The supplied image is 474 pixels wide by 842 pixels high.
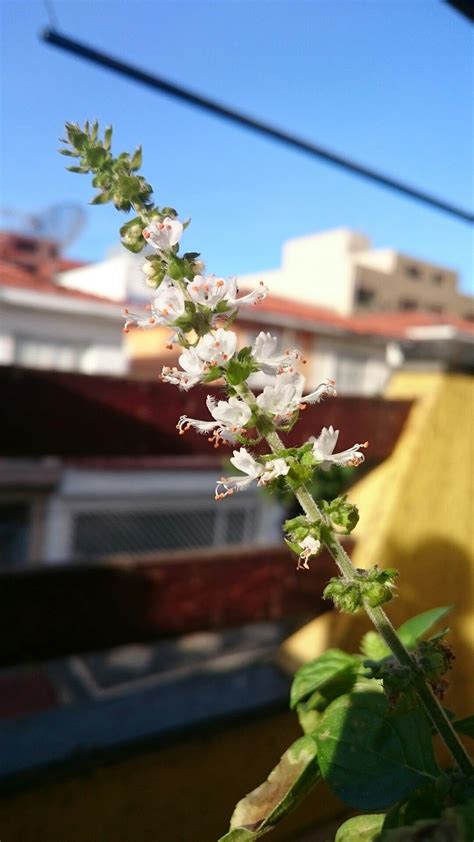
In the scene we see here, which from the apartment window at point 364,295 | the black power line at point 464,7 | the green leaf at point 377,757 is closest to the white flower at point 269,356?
the green leaf at point 377,757

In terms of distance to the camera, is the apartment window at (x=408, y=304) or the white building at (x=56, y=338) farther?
the apartment window at (x=408, y=304)

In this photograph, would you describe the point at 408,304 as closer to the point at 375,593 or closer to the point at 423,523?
the point at 423,523

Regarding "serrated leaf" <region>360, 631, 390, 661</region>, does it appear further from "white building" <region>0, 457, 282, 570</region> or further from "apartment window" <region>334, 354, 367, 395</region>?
"apartment window" <region>334, 354, 367, 395</region>

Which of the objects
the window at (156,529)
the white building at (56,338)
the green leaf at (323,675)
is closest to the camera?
the green leaf at (323,675)

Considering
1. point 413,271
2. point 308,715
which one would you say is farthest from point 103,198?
point 413,271

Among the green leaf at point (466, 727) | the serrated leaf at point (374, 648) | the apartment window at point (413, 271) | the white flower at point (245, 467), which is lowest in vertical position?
the serrated leaf at point (374, 648)

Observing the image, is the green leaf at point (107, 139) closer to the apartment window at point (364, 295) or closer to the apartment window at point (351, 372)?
the apartment window at point (351, 372)

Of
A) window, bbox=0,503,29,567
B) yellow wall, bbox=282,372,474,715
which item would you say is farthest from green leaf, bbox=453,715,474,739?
window, bbox=0,503,29,567
